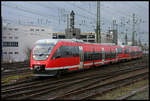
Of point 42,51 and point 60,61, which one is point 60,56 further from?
point 42,51

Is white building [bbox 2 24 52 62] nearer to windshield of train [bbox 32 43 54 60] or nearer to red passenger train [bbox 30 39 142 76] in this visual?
red passenger train [bbox 30 39 142 76]

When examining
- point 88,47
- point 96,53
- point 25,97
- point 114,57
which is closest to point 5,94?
point 25,97

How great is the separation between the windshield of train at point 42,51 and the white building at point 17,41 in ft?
162

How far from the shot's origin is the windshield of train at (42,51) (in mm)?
13793

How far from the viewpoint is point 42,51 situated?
14.0 metres

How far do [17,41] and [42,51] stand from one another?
178 feet

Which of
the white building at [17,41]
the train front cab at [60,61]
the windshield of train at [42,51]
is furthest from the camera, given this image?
the white building at [17,41]

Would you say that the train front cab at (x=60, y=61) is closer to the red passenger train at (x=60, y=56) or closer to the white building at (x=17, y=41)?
the red passenger train at (x=60, y=56)

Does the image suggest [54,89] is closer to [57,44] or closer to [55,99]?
[55,99]

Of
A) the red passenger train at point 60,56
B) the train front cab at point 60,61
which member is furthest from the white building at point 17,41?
the train front cab at point 60,61

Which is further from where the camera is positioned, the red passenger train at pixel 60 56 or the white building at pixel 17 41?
the white building at pixel 17 41

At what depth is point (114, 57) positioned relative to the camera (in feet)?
93.1

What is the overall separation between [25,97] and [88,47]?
39.6ft

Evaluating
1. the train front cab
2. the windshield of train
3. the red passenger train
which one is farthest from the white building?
the windshield of train
